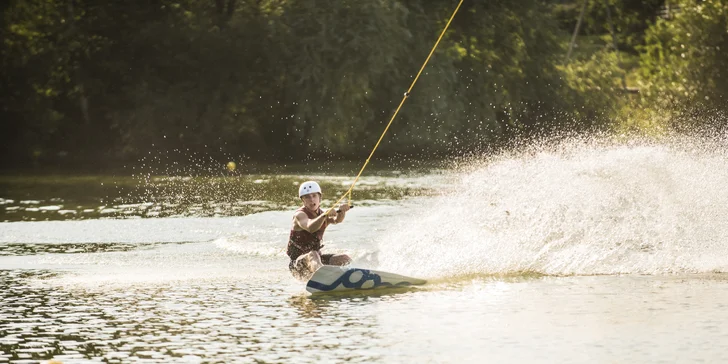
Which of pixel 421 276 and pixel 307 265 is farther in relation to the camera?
pixel 421 276

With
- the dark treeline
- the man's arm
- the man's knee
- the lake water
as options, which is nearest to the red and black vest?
the man's arm

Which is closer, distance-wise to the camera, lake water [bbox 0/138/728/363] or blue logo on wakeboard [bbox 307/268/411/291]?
lake water [bbox 0/138/728/363]

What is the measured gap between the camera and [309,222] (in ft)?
43.9

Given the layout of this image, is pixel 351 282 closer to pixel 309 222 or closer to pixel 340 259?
pixel 340 259

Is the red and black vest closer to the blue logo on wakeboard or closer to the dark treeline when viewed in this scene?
the blue logo on wakeboard

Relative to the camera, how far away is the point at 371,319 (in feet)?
37.5

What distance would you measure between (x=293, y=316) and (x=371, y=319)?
0.75 metres

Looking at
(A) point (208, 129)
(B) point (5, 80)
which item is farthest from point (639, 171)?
(B) point (5, 80)

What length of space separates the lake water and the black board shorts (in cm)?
14

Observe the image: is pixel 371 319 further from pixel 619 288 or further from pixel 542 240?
pixel 542 240

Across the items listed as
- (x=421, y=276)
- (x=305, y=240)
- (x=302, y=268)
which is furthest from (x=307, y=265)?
(x=421, y=276)

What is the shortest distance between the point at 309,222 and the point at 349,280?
0.77m

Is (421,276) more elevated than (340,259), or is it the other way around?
(340,259)

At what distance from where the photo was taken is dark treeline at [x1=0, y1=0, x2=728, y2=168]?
123 feet
